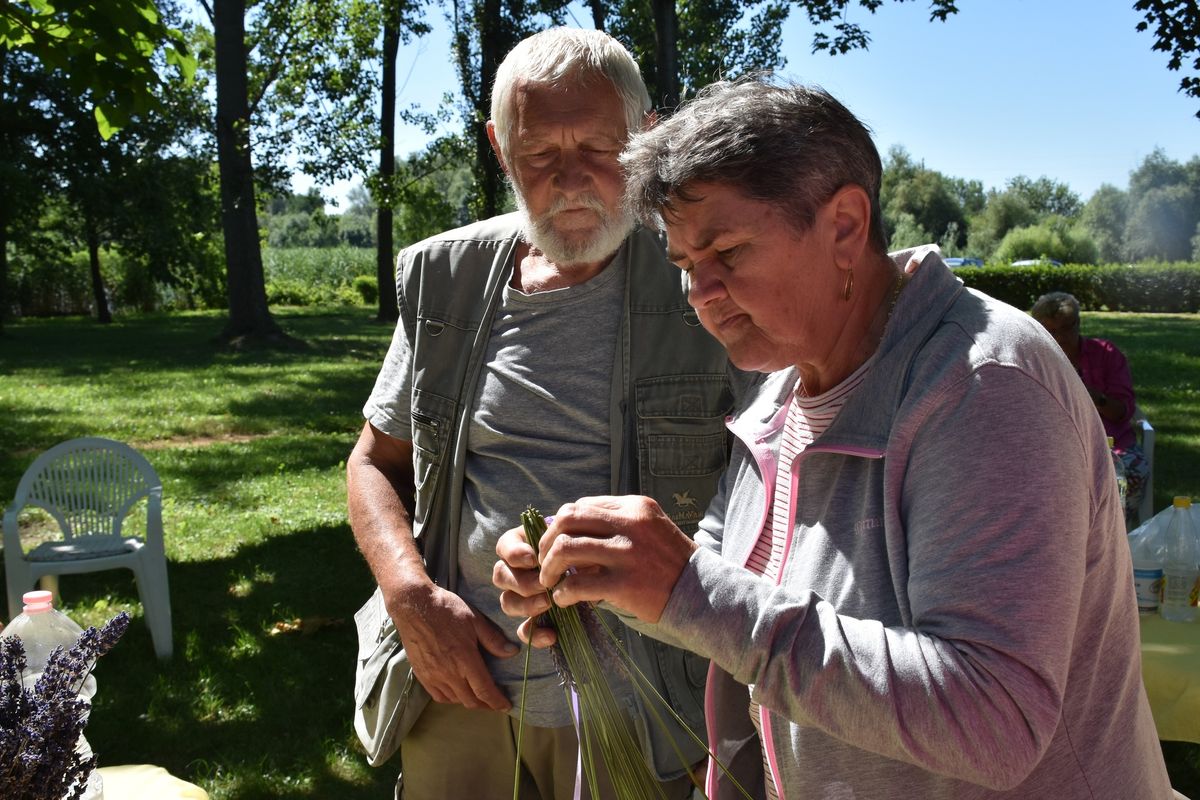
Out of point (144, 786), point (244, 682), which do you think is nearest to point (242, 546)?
point (244, 682)

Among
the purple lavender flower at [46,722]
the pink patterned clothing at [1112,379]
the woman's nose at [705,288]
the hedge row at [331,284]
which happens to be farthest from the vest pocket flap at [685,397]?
the hedge row at [331,284]

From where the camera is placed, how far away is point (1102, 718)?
1.23m

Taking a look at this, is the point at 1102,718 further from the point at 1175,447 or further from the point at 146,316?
the point at 146,316

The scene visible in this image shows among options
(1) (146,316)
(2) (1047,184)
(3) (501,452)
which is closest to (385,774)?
(3) (501,452)

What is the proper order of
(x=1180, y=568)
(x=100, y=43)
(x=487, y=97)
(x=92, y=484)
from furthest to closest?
(x=487, y=97)
(x=92, y=484)
(x=100, y=43)
(x=1180, y=568)

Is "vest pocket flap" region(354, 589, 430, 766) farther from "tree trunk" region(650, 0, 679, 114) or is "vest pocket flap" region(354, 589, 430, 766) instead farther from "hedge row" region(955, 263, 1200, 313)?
"hedge row" region(955, 263, 1200, 313)

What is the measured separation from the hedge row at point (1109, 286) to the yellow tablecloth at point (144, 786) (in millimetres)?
34288

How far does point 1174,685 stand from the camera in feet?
7.97

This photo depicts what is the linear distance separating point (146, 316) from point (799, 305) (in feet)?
96.3

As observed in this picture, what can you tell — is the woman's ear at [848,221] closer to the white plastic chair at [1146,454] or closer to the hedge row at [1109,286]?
the white plastic chair at [1146,454]

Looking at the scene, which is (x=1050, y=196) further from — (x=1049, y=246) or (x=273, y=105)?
(x=273, y=105)

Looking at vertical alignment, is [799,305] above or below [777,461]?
above

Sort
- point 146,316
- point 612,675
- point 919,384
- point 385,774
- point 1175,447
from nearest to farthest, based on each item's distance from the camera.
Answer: point 919,384 < point 612,675 < point 385,774 < point 1175,447 < point 146,316

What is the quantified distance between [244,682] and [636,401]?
3.18 meters
